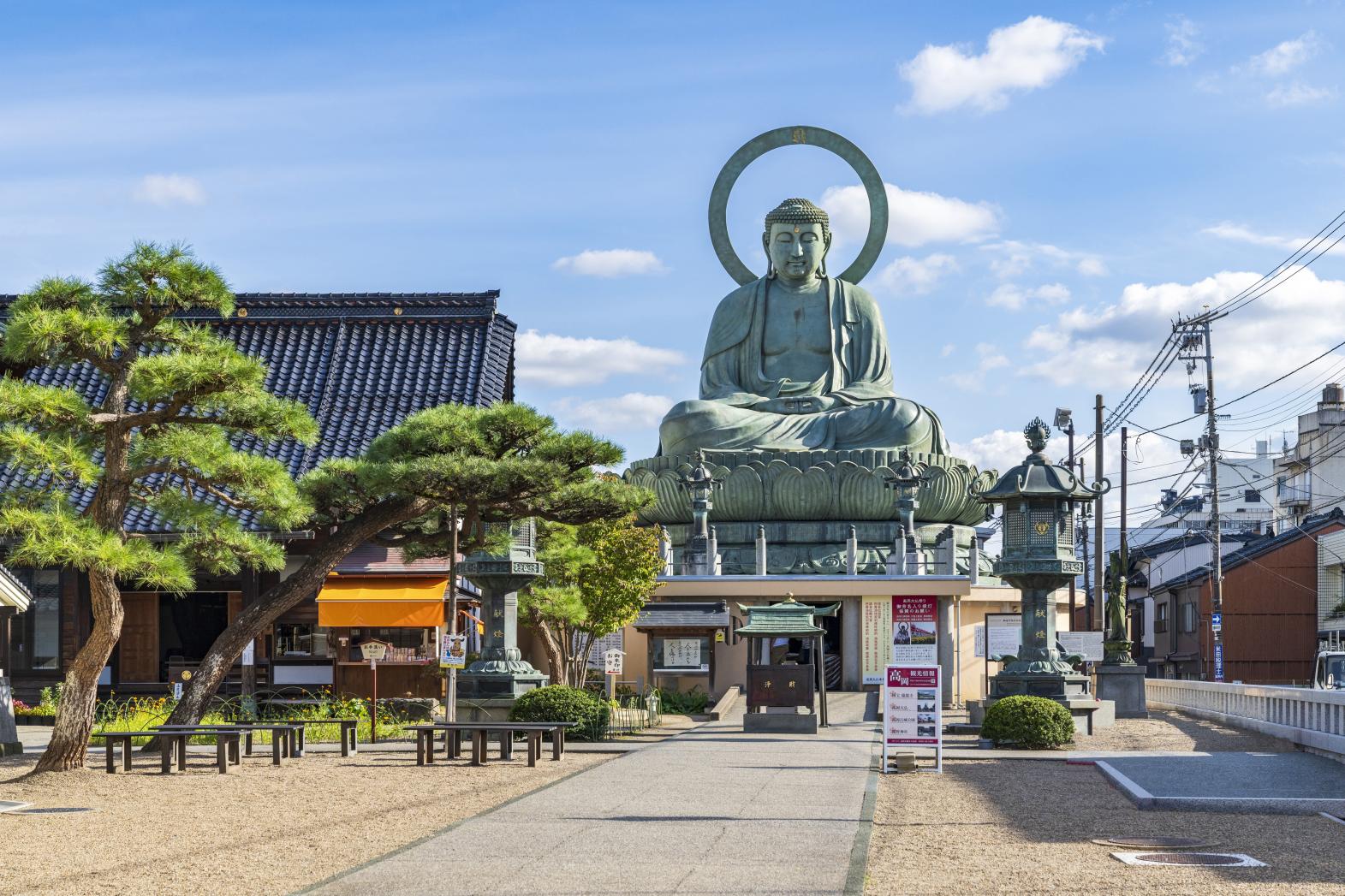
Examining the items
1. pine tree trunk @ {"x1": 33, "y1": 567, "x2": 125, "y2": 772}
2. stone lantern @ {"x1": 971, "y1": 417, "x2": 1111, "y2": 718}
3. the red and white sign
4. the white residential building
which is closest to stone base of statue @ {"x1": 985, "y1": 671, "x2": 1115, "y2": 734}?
stone lantern @ {"x1": 971, "y1": 417, "x2": 1111, "y2": 718}

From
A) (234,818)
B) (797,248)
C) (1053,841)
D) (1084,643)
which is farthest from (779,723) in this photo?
(797,248)

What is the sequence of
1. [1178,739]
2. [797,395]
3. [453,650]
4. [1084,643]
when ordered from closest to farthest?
1. [453,650]
2. [1178,739]
3. [1084,643]
4. [797,395]

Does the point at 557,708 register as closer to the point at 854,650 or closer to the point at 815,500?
the point at 854,650

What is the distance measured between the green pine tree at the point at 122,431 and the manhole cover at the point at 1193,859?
28.7 feet

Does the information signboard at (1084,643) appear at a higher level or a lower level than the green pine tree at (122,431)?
lower

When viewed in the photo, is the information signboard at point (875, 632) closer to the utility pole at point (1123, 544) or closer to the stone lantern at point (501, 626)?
the utility pole at point (1123, 544)

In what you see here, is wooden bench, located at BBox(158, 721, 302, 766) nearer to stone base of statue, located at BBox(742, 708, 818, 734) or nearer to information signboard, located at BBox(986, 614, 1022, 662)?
stone base of statue, located at BBox(742, 708, 818, 734)

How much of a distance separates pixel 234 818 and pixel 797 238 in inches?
1085

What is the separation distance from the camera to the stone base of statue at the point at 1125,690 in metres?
27.0

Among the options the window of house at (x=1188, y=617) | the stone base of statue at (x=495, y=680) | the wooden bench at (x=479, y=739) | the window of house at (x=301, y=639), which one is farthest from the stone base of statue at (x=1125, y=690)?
the window of house at (x=1188, y=617)

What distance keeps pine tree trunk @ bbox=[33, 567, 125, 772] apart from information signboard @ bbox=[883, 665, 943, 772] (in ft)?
24.1

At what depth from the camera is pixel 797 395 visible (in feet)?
119

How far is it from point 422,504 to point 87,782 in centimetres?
579

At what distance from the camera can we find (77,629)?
949 inches
